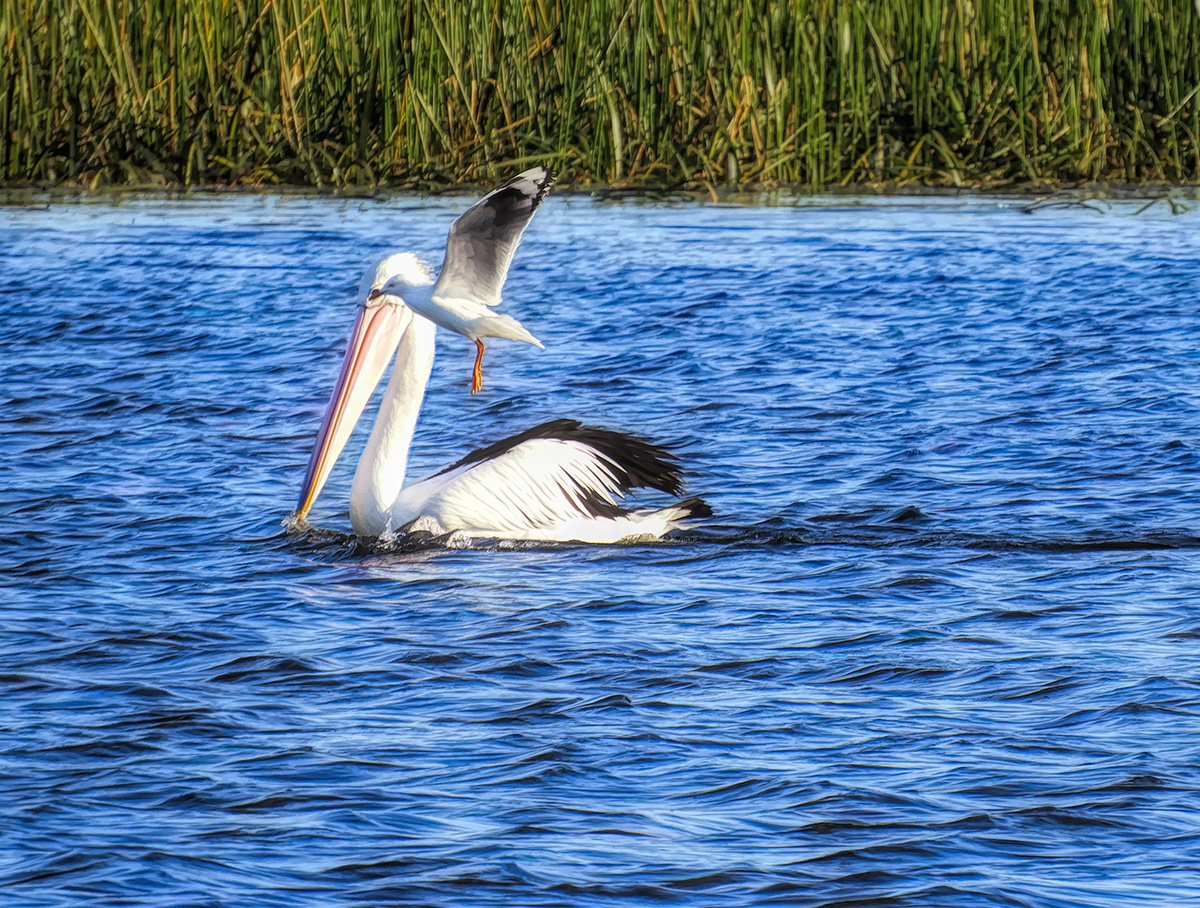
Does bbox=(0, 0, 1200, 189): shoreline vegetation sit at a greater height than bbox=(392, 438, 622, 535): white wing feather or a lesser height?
greater

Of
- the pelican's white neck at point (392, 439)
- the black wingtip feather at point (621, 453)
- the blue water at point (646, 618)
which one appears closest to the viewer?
the blue water at point (646, 618)

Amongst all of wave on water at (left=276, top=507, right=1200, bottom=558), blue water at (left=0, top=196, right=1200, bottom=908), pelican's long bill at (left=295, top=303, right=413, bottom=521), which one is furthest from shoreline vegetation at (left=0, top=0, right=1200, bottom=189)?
wave on water at (left=276, top=507, right=1200, bottom=558)

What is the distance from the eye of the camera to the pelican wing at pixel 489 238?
235 inches

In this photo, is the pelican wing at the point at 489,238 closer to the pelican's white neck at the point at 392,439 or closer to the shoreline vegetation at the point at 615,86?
the pelican's white neck at the point at 392,439

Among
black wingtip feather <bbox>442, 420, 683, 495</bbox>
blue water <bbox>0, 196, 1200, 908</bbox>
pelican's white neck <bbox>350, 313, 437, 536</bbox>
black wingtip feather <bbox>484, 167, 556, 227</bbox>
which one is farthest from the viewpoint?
black wingtip feather <bbox>442, 420, 683, 495</bbox>

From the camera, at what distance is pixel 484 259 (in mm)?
6141

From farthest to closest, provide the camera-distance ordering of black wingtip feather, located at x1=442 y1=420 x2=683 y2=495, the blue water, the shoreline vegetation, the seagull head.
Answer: the shoreline vegetation → black wingtip feather, located at x1=442 y1=420 x2=683 y2=495 → the seagull head → the blue water

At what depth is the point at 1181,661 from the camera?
4.97m

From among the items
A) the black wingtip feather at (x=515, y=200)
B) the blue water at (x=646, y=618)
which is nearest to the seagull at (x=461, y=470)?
the blue water at (x=646, y=618)

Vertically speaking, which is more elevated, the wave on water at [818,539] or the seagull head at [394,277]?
the seagull head at [394,277]

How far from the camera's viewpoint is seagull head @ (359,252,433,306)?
6.71 metres

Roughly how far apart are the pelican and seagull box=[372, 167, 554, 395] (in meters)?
0.30

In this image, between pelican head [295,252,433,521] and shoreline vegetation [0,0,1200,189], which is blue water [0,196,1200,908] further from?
shoreline vegetation [0,0,1200,189]

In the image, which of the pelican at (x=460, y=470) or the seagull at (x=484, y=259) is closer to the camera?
the seagull at (x=484, y=259)
